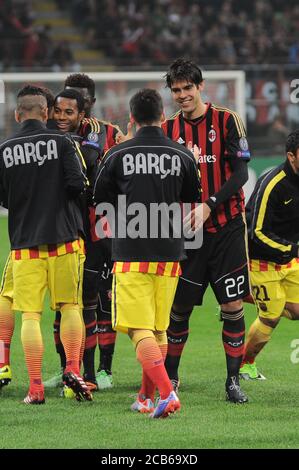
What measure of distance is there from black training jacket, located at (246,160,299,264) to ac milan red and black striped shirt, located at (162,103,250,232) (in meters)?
0.41

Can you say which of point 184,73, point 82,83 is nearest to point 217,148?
point 184,73

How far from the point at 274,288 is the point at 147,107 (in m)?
1.98

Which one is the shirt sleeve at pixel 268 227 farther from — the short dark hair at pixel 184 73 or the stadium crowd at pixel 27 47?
the stadium crowd at pixel 27 47

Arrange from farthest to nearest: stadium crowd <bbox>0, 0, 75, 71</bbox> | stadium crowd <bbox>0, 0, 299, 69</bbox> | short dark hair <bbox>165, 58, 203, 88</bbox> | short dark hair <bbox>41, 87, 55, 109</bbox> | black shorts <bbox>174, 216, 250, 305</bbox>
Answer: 1. stadium crowd <bbox>0, 0, 299, 69</bbox>
2. stadium crowd <bbox>0, 0, 75, 71</bbox>
3. short dark hair <bbox>41, 87, 55, 109</bbox>
4. black shorts <bbox>174, 216, 250, 305</bbox>
5. short dark hair <bbox>165, 58, 203, 88</bbox>

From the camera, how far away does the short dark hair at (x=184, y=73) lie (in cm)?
695

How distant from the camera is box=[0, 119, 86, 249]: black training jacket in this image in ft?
22.3

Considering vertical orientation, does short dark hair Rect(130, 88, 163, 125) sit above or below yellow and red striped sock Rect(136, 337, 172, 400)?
above

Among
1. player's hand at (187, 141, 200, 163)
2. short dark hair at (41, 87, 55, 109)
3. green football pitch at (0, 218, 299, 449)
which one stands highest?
short dark hair at (41, 87, 55, 109)

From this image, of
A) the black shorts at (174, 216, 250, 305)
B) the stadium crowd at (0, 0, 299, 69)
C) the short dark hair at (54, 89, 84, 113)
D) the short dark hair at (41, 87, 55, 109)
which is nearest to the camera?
the black shorts at (174, 216, 250, 305)

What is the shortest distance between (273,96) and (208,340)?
508 inches

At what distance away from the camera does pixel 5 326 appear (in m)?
7.46

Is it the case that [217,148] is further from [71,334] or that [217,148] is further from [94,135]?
[71,334]

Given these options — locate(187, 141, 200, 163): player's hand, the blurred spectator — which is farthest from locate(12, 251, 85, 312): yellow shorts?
the blurred spectator

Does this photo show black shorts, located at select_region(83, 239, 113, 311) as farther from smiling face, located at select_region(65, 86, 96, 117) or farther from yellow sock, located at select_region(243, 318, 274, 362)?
yellow sock, located at select_region(243, 318, 274, 362)
